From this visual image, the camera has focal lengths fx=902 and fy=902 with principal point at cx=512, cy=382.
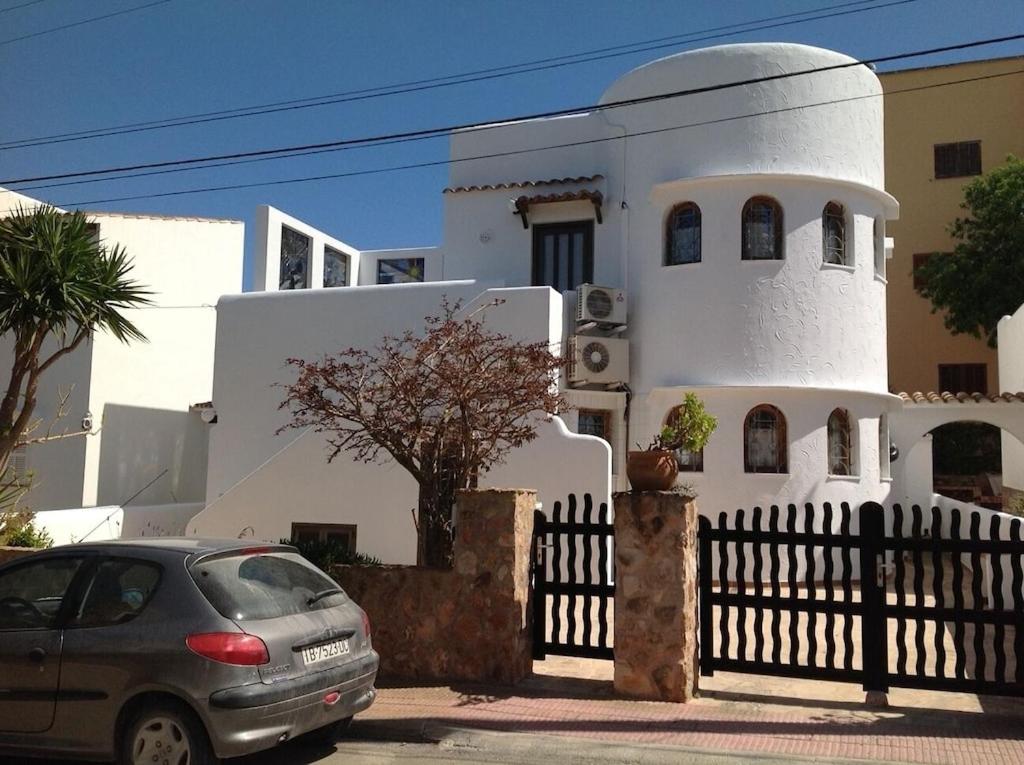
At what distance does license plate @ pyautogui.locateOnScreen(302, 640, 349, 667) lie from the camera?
5.66 metres

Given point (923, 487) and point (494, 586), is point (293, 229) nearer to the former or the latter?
point (494, 586)

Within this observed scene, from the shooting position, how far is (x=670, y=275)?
1520cm

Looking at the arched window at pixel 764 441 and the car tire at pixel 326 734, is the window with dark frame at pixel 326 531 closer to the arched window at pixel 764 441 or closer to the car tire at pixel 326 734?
the arched window at pixel 764 441

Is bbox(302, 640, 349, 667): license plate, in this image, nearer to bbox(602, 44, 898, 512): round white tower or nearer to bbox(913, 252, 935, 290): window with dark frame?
bbox(602, 44, 898, 512): round white tower

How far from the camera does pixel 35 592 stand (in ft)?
19.7

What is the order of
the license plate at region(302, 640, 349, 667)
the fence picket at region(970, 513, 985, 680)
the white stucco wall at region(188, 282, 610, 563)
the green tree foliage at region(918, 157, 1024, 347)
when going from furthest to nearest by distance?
the green tree foliage at region(918, 157, 1024, 347), the white stucco wall at region(188, 282, 610, 563), the fence picket at region(970, 513, 985, 680), the license plate at region(302, 640, 349, 667)

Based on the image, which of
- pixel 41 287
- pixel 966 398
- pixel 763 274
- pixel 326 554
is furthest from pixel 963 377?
pixel 41 287

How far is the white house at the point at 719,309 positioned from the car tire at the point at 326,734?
23.7 ft

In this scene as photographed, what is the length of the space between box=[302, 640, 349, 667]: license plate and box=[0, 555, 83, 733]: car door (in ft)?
4.95

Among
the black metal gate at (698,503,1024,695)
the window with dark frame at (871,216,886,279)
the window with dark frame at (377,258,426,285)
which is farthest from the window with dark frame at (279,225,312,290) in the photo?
the black metal gate at (698,503,1024,695)

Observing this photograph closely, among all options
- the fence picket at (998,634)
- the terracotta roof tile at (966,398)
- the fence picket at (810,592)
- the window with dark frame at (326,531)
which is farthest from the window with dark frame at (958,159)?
the fence picket at (810,592)

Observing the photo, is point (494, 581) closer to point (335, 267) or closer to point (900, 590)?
point (900, 590)

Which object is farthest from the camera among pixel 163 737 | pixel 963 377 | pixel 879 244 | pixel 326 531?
pixel 963 377

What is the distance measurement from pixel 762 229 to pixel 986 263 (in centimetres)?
1508
